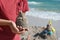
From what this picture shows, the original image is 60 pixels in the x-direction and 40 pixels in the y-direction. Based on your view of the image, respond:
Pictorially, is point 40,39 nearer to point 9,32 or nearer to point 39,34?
point 39,34

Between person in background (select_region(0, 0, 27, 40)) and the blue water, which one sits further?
the blue water

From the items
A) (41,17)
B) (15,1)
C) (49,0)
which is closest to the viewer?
(15,1)

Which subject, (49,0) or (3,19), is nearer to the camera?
(3,19)

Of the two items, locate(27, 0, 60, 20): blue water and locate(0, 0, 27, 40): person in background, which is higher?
locate(0, 0, 27, 40): person in background

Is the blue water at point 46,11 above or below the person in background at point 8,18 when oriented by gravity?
below

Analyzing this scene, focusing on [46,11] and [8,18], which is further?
[46,11]

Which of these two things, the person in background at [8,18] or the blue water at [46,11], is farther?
the blue water at [46,11]

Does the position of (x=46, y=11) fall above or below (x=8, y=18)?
below

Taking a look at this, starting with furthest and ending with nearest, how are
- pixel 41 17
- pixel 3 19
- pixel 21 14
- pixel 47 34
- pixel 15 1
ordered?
pixel 41 17, pixel 47 34, pixel 21 14, pixel 15 1, pixel 3 19

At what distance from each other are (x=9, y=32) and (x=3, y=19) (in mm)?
127

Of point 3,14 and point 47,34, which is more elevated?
point 3,14

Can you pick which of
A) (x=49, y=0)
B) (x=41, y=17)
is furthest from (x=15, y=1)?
(x=49, y=0)

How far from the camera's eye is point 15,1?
1743 millimetres

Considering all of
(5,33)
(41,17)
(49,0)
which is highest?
(5,33)
